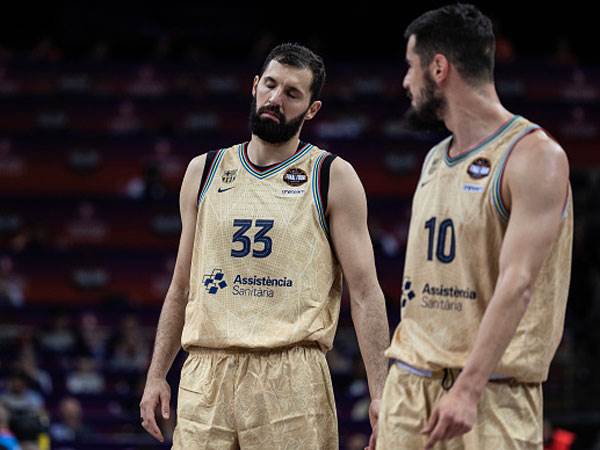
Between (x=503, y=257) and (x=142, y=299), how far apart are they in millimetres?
10727

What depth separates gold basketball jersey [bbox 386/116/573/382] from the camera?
12.5 feet

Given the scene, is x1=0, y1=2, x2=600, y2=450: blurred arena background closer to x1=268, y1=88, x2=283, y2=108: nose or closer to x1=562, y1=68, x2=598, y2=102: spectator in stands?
x1=562, y1=68, x2=598, y2=102: spectator in stands

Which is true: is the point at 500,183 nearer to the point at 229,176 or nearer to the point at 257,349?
the point at 257,349

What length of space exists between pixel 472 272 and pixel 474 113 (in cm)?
54

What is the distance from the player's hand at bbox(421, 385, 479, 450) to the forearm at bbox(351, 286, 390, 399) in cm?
115

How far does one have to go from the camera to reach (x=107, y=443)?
983 cm

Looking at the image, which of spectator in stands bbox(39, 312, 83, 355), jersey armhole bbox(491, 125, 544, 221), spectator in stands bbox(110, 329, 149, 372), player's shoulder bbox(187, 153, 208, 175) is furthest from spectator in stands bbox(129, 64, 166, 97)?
jersey armhole bbox(491, 125, 544, 221)

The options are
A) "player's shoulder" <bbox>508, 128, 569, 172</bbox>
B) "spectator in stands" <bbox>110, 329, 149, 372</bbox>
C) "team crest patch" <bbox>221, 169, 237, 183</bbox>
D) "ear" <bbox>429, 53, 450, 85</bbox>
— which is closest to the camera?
"player's shoulder" <bbox>508, 128, 569, 172</bbox>

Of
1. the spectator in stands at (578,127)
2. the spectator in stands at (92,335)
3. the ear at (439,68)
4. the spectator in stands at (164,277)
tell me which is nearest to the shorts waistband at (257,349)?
the ear at (439,68)

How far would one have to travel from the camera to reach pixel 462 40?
386 cm

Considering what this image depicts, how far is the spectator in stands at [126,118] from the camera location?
15352 millimetres

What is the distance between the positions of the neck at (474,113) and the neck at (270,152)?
1.22 meters

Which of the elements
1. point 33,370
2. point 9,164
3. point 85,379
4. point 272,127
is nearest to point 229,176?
point 272,127

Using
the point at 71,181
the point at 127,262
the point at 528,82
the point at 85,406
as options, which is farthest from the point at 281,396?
the point at 528,82
